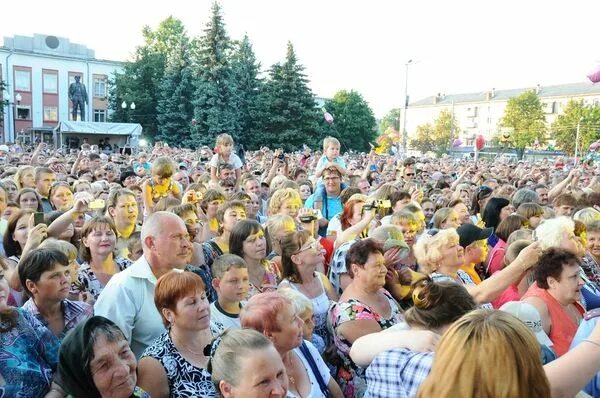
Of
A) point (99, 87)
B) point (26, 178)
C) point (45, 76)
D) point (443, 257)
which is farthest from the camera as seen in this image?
point (99, 87)

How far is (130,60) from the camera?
48.7 metres

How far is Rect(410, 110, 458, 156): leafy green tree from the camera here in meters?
71.2

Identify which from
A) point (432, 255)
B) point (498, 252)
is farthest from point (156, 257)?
point (498, 252)

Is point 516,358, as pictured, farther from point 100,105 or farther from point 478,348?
point 100,105

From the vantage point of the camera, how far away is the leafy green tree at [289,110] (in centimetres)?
3481

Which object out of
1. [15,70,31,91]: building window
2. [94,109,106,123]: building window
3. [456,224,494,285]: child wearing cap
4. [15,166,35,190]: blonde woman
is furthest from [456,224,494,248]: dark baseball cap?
[94,109,106,123]: building window

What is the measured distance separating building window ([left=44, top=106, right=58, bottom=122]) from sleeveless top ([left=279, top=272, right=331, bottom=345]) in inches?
2243

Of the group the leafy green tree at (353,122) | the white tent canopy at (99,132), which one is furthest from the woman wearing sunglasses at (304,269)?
the leafy green tree at (353,122)

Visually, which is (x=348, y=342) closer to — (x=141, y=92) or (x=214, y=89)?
(x=214, y=89)

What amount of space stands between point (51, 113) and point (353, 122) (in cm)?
3089

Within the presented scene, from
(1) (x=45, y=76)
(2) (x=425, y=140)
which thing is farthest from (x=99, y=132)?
(2) (x=425, y=140)

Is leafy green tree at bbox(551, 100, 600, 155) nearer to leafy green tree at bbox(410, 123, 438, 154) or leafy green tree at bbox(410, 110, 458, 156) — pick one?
leafy green tree at bbox(410, 110, 458, 156)

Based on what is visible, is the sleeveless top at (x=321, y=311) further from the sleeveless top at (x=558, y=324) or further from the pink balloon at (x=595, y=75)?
the pink balloon at (x=595, y=75)

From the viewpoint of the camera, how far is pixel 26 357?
2584 millimetres
